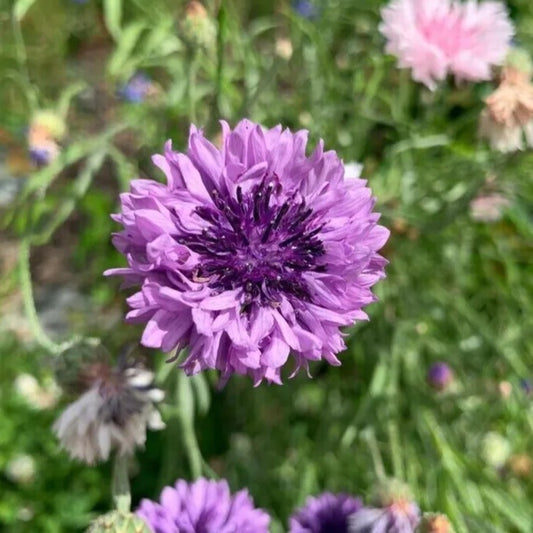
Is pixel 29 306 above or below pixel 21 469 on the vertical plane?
above

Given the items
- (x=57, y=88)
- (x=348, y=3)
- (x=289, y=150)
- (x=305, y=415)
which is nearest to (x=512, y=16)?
(x=348, y=3)

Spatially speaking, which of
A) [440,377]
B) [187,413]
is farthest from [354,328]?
[187,413]

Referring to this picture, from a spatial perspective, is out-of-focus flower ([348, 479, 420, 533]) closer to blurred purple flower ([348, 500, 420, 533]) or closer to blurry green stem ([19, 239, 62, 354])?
blurred purple flower ([348, 500, 420, 533])

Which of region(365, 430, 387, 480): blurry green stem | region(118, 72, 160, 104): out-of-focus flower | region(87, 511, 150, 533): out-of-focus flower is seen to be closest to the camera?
region(87, 511, 150, 533): out-of-focus flower

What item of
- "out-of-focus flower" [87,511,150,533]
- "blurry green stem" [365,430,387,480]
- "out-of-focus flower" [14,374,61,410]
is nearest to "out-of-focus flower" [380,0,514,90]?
"blurry green stem" [365,430,387,480]

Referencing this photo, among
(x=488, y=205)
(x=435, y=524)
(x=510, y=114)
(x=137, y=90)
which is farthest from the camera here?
(x=137, y=90)

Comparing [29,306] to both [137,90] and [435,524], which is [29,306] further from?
[137,90]
